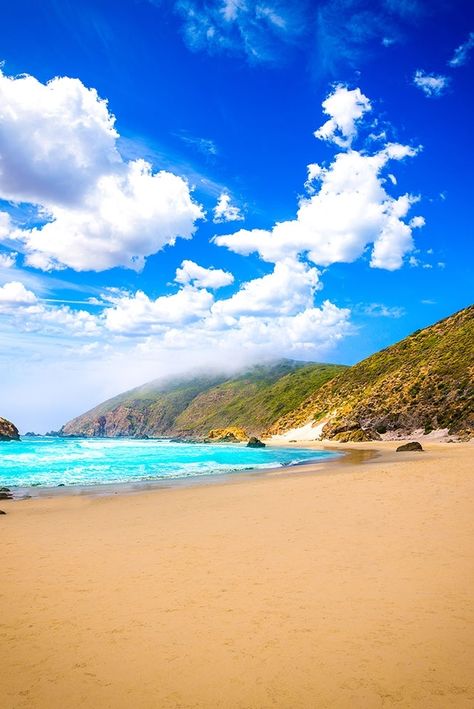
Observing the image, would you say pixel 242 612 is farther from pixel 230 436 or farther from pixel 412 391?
pixel 230 436

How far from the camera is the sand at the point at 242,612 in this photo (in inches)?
181

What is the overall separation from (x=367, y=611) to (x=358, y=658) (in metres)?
1.31

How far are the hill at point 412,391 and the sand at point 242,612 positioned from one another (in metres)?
62.7

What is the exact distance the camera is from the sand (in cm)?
461

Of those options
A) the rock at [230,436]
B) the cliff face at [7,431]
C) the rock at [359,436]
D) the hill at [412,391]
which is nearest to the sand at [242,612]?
the hill at [412,391]

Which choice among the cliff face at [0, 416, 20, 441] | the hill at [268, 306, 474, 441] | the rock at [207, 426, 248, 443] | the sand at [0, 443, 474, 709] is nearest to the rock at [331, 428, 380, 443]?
the hill at [268, 306, 474, 441]

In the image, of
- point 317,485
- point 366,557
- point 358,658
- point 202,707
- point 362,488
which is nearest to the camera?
point 202,707

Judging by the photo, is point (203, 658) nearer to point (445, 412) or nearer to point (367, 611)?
point (367, 611)

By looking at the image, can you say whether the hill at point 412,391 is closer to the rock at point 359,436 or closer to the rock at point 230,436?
the rock at point 359,436

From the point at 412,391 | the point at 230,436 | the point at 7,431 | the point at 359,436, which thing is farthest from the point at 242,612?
the point at 7,431

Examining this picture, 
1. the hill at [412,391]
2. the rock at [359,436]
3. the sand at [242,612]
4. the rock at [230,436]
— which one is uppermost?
the hill at [412,391]

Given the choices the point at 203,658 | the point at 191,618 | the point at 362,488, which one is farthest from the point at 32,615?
the point at 362,488

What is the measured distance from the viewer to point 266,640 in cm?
560

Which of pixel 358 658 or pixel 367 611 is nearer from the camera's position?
pixel 358 658
